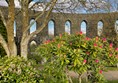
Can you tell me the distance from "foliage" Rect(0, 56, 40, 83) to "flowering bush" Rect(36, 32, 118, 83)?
2.93 feet

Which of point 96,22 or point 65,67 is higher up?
point 96,22

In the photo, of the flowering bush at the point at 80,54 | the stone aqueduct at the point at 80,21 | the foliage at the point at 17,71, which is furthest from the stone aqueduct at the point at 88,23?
the foliage at the point at 17,71

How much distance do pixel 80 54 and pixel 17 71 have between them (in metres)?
1.58

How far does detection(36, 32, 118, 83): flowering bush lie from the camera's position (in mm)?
5711

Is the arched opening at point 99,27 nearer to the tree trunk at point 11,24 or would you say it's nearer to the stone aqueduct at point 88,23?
the stone aqueduct at point 88,23

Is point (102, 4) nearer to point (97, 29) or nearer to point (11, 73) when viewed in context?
point (11, 73)

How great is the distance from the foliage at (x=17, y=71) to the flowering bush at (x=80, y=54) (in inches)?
35.1

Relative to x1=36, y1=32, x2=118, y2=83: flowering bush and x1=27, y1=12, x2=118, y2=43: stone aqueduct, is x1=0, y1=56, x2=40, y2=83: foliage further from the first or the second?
x1=27, y1=12, x2=118, y2=43: stone aqueduct

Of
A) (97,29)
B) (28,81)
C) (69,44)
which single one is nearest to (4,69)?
(28,81)

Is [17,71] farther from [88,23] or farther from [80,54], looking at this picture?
[88,23]

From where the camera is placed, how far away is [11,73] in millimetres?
4867

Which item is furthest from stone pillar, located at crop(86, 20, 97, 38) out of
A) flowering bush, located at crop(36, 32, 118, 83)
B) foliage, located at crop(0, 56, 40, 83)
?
foliage, located at crop(0, 56, 40, 83)

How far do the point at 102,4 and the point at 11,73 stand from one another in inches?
300

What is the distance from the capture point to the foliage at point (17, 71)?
4.76 m
